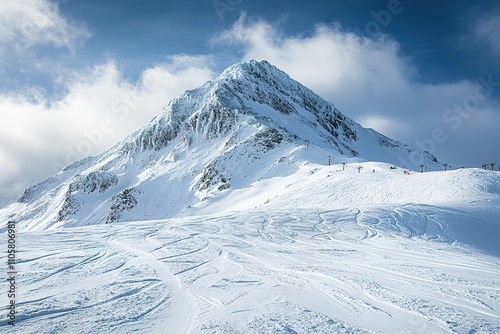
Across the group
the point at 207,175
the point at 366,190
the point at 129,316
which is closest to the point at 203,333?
the point at 129,316

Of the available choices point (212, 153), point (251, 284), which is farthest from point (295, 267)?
point (212, 153)

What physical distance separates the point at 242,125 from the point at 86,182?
5017 cm

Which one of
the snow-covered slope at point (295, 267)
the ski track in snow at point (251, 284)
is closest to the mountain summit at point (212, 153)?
the snow-covered slope at point (295, 267)

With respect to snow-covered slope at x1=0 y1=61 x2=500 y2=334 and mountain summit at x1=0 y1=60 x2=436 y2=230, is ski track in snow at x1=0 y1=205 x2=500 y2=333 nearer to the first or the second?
snow-covered slope at x1=0 y1=61 x2=500 y2=334

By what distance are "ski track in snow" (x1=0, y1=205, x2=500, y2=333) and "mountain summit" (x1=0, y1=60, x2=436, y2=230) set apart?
42601 millimetres

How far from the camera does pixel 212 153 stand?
89750mm

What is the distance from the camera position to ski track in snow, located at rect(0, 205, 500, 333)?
20.3ft

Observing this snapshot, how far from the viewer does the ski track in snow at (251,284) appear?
619 cm

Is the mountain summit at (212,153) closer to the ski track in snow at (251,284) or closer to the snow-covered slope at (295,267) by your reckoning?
the snow-covered slope at (295,267)

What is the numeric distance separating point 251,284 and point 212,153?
3235 inches

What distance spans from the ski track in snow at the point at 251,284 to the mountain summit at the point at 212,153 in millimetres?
42601

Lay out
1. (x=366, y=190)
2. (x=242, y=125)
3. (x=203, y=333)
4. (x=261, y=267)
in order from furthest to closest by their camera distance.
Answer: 1. (x=242, y=125)
2. (x=366, y=190)
3. (x=261, y=267)
4. (x=203, y=333)

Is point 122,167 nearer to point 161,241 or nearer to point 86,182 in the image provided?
point 86,182

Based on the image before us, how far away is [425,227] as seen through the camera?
18.5 metres
